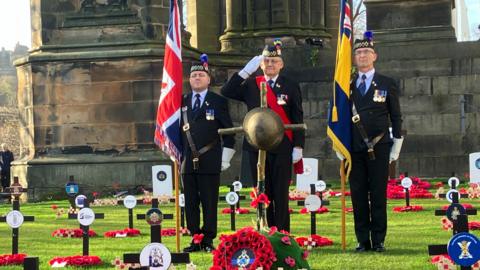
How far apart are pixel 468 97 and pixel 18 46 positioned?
113 metres

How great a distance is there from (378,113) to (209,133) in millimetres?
1736

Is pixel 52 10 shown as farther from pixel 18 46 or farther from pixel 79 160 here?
pixel 18 46

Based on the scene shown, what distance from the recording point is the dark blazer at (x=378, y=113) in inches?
448

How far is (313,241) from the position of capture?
11.7 metres

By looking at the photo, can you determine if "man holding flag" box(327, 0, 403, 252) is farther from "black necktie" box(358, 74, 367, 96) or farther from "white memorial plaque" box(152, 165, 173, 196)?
"white memorial plaque" box(152, 165, 173, 196)

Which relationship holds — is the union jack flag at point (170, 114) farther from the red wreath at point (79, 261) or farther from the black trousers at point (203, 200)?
the red wreath at point (79, 261)

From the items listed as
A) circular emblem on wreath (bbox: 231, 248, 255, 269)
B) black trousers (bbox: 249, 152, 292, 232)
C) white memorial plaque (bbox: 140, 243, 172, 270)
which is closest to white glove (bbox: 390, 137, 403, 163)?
black trousers (bbox: 249, 152, 292, 232)

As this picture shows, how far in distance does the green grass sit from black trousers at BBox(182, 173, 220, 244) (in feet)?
1.77

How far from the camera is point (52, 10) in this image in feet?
76.3

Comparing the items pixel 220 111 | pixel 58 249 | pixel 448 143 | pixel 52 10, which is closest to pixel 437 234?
pixel 220 111

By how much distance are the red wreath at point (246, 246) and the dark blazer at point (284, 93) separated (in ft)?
8.76

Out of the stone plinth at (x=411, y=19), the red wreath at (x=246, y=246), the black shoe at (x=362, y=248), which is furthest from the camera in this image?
the stone plinth at (x=411, y=19)

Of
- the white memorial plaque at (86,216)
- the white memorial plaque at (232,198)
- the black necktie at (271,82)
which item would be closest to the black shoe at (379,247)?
the black necktie at (271,82)

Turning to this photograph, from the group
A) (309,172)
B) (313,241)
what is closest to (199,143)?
(313,241)
